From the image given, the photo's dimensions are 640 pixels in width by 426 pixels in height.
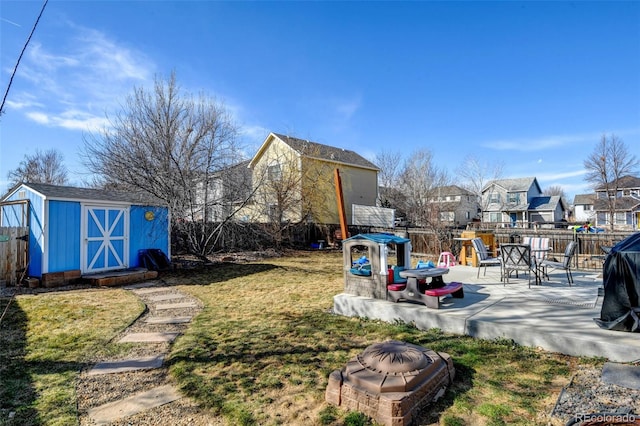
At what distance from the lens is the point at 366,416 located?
234cm

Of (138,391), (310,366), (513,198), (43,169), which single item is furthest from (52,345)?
(513,198)

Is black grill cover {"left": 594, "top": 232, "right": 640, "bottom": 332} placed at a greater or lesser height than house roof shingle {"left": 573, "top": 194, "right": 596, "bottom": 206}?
lesser

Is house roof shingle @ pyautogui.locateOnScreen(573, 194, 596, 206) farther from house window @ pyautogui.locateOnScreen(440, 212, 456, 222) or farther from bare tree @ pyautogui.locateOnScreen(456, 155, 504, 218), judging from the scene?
house window @ pyautogui.locateOnScreen(440, 212, 456, 222)

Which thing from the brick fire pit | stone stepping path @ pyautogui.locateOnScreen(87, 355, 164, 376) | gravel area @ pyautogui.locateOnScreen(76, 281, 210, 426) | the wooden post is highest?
the wooden post

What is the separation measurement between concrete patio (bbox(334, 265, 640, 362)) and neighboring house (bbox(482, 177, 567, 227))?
3378 cm

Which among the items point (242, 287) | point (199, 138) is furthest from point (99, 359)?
point (199, 138)

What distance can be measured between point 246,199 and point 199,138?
3071 millimetres

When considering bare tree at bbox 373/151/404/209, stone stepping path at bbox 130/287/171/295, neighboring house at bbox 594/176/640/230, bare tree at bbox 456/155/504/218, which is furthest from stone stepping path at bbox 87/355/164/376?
neighboring house at bbox 594/176/640/230

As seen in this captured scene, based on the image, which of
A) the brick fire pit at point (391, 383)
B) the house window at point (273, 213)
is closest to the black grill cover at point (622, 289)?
the brick fire pit at point (391, 383)

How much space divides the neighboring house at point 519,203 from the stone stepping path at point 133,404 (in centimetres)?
3875

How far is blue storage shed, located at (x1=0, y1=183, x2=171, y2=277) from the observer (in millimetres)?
7941

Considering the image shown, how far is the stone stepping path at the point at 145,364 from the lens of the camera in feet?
8.38

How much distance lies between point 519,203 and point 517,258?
3664cm

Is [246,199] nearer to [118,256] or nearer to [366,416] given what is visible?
[118,256]
